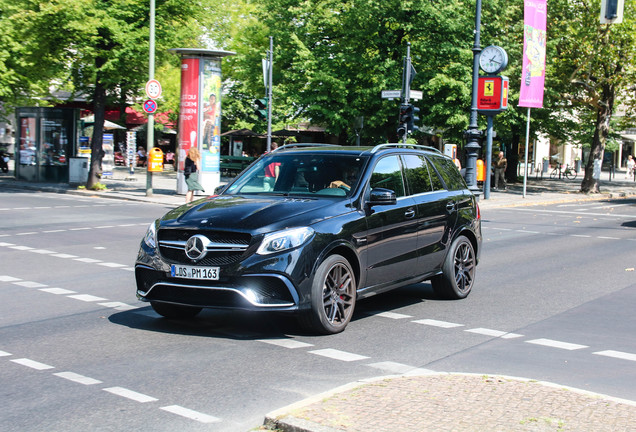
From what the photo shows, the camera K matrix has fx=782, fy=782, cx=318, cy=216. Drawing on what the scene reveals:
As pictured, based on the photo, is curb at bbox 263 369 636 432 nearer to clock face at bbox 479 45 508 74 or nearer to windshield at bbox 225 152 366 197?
windshield at bbox 225 152 366 197

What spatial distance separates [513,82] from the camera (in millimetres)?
35156

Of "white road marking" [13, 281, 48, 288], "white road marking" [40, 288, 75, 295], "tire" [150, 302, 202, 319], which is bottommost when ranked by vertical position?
Result: "white road marking" [13, 281, 48, 288]

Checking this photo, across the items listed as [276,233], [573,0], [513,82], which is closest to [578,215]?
[513,82]

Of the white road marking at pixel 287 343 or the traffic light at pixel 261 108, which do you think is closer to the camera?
the white road marking at pixel 287 343

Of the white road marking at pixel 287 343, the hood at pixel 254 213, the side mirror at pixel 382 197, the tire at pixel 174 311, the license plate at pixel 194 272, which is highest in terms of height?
the side mirror at pixel 382 197

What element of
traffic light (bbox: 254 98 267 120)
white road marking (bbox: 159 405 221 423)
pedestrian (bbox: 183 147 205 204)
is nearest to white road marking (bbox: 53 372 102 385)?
white road marking (bbox: 159 405 221 423)

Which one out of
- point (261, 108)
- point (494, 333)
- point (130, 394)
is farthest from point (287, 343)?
point (261, 108)

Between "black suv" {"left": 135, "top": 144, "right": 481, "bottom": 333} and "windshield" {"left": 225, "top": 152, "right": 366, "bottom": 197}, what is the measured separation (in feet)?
0.04

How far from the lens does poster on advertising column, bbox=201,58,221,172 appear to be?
2650 cm

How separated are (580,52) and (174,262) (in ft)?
103

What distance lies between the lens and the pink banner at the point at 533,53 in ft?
92.7

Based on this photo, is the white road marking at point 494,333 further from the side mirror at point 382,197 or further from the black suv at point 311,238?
the side mirror at point 382,197

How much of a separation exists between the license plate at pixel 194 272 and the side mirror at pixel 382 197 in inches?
71.1

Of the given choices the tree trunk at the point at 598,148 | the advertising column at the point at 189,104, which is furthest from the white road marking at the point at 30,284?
the tree trunk at the point at 598,148
